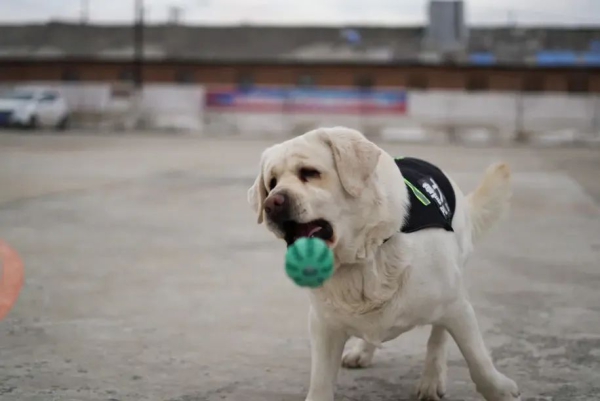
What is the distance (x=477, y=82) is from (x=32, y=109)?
29654 mm

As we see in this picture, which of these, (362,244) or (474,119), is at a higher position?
(362,244)

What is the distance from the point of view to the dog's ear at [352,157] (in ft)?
12.2

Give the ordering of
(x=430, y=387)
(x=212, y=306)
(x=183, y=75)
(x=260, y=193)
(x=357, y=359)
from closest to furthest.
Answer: (x=260, y=193)
(x=430, y=387)
(x=357, y=359)
(x=212, y=306)
(x=183, y=75)

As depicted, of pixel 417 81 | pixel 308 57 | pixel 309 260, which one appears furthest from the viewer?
pixel 308 57

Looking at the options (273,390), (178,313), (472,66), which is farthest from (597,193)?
(472,66)

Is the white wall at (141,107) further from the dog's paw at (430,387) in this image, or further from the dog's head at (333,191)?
the dog's head at (333,191)

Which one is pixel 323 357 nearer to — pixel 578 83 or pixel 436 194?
pixel 436 194

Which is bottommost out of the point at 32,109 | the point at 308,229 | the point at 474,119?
the point at 474,119

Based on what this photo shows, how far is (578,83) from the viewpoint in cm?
5456

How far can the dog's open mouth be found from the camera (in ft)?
12.1

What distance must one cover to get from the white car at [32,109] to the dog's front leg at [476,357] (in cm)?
3480

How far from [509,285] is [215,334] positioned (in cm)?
274

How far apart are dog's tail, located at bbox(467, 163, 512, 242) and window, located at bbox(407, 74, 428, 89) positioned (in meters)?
52.1

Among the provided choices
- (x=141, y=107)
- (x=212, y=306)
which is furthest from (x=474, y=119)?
(x=212, y=306)
